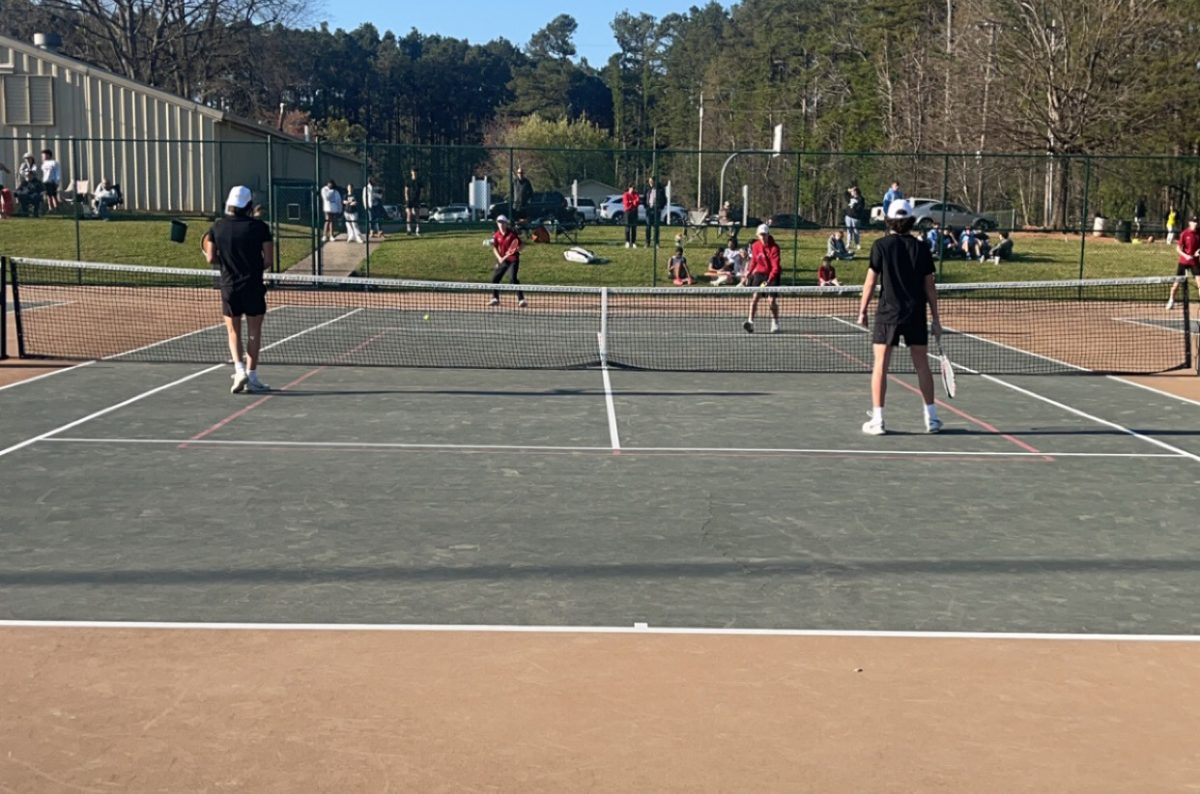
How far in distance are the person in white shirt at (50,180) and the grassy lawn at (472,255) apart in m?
0.50

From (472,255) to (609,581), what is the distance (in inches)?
1011

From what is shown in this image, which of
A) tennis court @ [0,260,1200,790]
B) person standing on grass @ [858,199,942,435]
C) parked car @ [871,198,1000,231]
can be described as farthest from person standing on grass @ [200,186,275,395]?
parked car @ [871,198,1000,231]

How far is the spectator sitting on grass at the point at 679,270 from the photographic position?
95.8 ft

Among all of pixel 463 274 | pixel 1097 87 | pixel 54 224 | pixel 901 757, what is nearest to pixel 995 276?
pixel 463 274

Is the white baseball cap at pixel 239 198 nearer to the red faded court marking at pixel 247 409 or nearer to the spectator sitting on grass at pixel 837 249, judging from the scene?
the red faded court marking at pixel 247 409

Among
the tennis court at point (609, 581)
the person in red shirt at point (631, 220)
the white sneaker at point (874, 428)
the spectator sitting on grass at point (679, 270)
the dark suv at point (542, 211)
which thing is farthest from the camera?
the dark suv at point (542, 211)

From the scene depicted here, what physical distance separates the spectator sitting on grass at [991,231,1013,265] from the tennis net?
3.47 metres

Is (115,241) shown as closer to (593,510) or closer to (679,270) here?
(679,270)

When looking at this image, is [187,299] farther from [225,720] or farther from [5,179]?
[225,720]

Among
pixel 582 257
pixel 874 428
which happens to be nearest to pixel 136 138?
pixel 582 257

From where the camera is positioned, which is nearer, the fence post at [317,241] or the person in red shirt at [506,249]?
the person in red shirt at [506,249]

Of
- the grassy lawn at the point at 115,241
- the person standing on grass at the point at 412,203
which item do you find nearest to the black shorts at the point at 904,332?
the grassy lawn at the point at 115,241

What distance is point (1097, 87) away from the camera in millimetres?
46500

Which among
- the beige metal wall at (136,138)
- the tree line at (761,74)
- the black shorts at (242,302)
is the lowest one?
the black shorts at (242,302)
